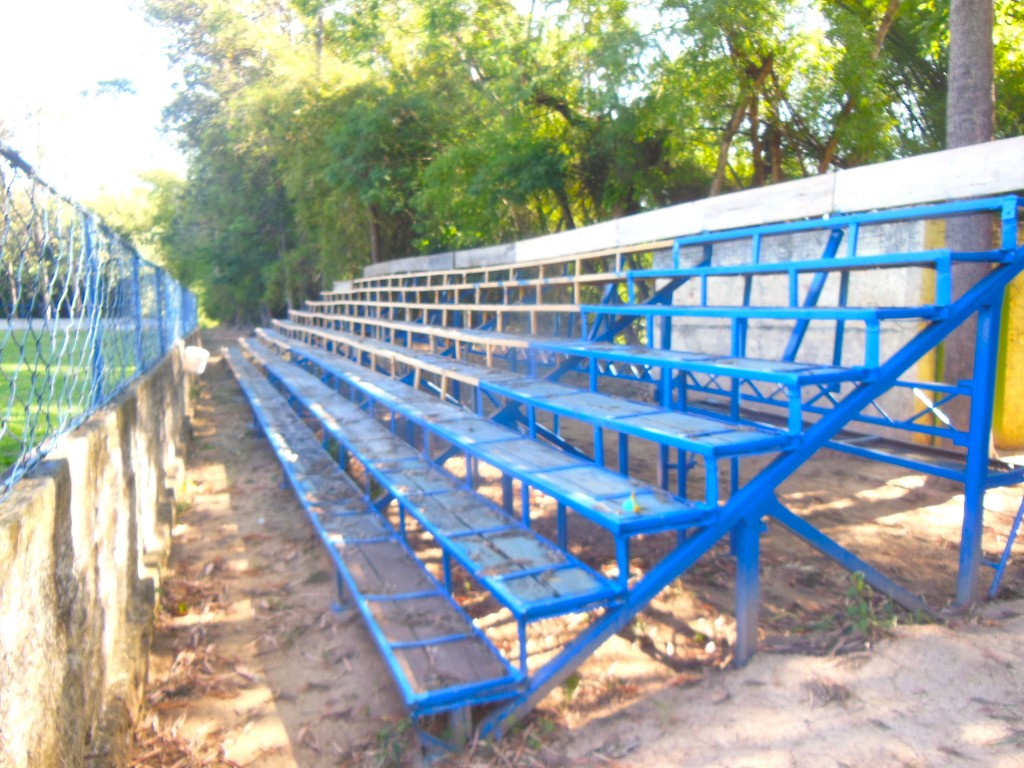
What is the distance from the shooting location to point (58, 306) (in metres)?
2.55

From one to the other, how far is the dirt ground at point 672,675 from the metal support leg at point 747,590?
8 cm

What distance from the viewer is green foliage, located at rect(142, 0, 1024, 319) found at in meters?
9.89

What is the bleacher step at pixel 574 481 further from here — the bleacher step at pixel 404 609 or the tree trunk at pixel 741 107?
the tree trunk at pixel 741 107

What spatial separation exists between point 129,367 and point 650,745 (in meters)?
4.00

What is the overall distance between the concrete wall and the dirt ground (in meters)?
0.25

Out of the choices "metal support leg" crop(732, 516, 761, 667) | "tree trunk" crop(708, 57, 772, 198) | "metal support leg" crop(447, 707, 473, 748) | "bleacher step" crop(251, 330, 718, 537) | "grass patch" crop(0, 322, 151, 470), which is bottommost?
"metal support leg" crop(447, 707, 473, 748)

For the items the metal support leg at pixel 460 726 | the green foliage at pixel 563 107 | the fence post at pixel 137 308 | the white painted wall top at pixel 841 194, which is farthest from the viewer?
the green foliage at pixel 563 107

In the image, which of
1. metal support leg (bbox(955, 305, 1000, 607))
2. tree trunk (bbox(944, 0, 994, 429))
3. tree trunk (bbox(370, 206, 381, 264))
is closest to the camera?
metal support leg (bbox(955, 305, 1000, 607))

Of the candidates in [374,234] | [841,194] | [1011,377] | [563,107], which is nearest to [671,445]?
[841,194]

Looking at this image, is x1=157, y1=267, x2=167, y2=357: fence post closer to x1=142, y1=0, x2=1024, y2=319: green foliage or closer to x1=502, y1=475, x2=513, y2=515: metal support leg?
x1=502, y1=475, x2=513, y2=515: metal support leg

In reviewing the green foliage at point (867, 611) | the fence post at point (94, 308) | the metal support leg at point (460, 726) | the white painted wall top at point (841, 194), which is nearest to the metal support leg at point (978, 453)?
the green foliage at point (867, 611)

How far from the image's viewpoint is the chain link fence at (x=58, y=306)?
227cm

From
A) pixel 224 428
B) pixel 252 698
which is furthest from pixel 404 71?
pixel 252 698

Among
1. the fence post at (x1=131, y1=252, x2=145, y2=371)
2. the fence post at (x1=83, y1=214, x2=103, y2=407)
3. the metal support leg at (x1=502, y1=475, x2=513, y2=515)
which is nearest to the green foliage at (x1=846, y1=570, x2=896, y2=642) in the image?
the metal support leg at (x1=502, y1=475, x2=513, y2=515)
